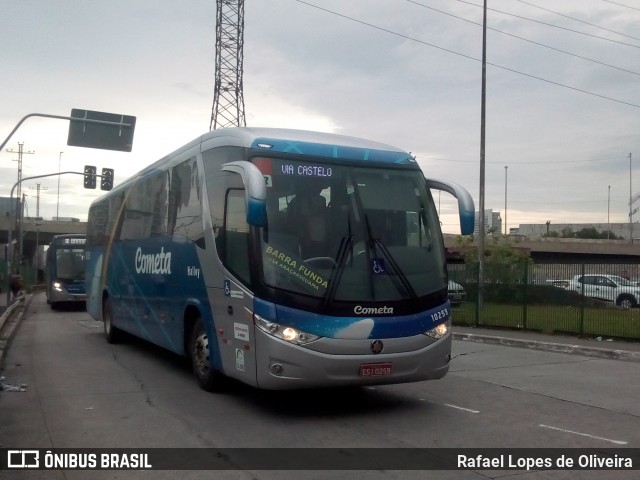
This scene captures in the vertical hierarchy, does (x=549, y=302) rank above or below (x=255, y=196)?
below

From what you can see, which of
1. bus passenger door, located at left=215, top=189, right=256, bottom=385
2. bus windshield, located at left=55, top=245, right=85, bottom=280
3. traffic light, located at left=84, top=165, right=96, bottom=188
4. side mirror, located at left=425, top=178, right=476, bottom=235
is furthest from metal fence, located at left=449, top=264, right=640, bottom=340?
traffic light, located at left=84, top=165, right=96, bottom=188

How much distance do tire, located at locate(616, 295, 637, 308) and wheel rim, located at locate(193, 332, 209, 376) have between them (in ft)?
36.1

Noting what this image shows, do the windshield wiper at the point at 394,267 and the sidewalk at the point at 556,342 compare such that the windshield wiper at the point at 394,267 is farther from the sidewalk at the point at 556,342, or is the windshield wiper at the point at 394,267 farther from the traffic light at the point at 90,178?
the traffic light at the point at 90,178

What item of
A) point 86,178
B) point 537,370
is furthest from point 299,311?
point 86,178

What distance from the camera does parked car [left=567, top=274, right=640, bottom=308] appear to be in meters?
17.2

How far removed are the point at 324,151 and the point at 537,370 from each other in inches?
258

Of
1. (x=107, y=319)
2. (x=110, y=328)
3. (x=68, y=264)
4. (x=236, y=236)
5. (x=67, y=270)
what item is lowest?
(x=110, y=328)

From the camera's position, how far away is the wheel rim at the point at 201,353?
1001cm

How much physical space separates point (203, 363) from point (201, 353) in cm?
14

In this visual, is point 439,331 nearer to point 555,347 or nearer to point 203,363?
point 203,363

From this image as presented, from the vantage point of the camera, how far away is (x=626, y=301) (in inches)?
675

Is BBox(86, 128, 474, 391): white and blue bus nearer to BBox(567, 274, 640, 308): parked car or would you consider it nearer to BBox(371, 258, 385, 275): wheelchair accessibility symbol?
BBox(371, 258, 385, 275): wheelchair accessibility symbol

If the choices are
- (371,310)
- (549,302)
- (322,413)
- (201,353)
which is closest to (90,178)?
(549,302)

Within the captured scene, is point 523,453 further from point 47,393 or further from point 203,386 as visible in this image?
point 47,393
